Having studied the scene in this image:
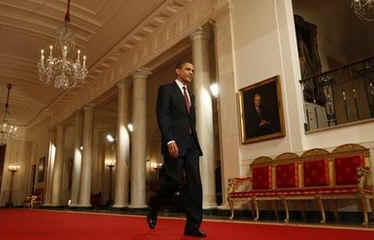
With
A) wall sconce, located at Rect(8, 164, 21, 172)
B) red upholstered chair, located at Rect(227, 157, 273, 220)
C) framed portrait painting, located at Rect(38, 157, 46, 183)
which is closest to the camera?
red upholstered chair, located at Rect(227, 157, 273, 220)

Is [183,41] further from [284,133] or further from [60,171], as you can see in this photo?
[60,171]

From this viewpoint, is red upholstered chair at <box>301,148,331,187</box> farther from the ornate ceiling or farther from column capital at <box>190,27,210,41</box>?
the ornate ceiling

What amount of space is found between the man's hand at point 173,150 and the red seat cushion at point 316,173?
2.86 meters

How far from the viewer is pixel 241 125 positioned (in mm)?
6270

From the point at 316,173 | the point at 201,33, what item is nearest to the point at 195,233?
the point at 316,173

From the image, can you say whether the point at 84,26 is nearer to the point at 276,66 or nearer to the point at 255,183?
the point at 276,66

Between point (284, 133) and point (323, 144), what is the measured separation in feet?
2.18

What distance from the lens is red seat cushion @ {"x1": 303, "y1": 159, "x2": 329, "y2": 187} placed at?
15.2ft

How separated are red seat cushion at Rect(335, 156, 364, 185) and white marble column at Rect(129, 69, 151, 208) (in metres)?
6.16

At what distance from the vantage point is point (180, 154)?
275 centimetres

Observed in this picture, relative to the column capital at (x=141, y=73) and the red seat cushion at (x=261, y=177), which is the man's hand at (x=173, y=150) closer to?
the red seat cushion at (x=261, y=177)

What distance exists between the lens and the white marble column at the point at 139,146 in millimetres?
9523

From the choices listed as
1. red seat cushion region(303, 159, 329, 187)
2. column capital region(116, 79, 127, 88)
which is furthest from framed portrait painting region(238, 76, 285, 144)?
column capital region(116, 79, 127, 88)

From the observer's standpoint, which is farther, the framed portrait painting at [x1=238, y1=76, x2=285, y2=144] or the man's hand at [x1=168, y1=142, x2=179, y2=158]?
the framed portrait painting at [x1=238, y1=76, x2=285, y2=144]
